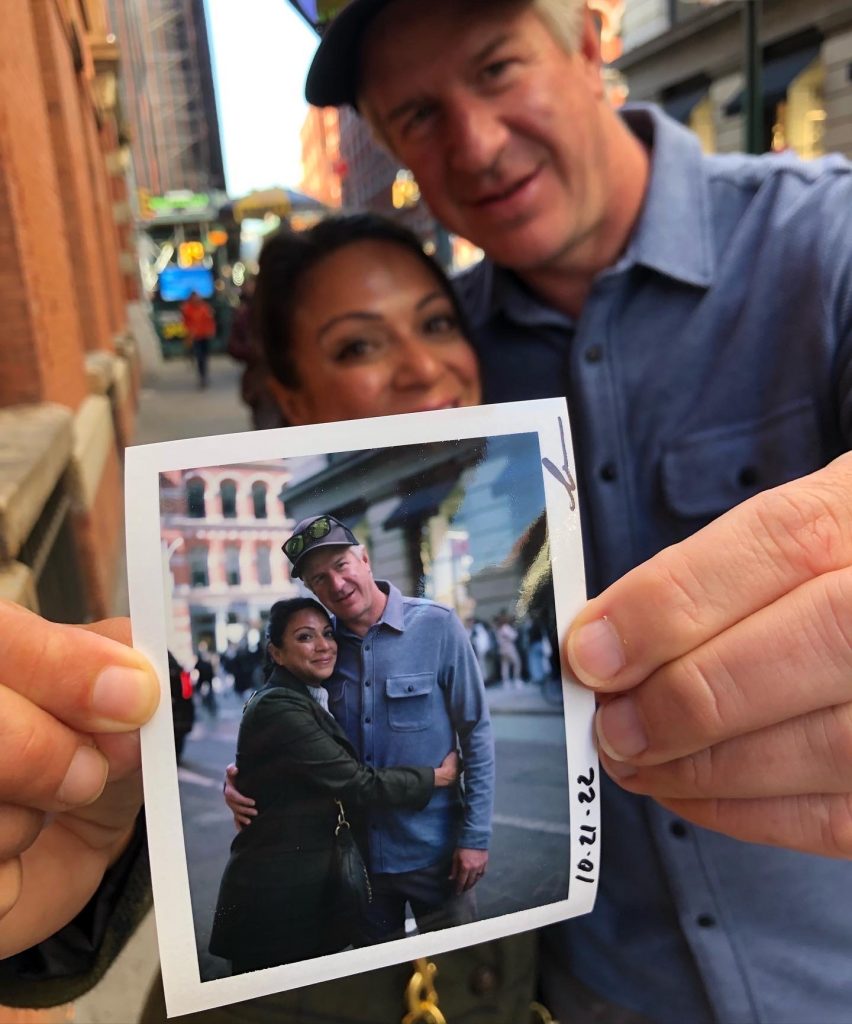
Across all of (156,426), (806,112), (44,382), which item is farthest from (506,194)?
(806,112)

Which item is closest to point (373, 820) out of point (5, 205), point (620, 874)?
point (620, 874)

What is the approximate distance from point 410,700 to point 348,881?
14cm

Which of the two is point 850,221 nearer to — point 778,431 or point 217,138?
point 778,431

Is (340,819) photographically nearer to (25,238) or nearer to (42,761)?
(42,761)

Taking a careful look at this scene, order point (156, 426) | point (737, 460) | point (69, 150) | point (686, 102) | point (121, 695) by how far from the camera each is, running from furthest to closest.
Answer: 1. point (686, 102)
2. point (156, 426)
3. point (69, 150)
4. point (737, 460)
5. point (121, 695)

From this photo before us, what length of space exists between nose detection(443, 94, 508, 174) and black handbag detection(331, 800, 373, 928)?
0.91 m

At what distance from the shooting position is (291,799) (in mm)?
512

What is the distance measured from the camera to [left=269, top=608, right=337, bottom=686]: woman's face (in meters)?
0.51

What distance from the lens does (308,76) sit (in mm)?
1073

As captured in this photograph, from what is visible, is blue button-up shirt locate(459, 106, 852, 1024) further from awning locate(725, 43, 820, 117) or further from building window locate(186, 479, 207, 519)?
awning locate(725, 43, 820, 117)

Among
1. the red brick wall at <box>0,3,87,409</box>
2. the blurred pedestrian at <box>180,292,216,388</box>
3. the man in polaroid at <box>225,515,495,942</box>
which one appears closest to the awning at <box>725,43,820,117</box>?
the blurred pedestrian at <box>180,292,216,388</box>

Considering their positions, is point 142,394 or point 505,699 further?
point 142,394

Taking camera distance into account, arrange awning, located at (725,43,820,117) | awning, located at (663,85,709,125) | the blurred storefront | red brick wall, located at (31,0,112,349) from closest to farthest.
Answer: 1. red brick wall, located at (31,0,112,349)
2. the blurred storefront
3. awning, located at (725,43,820,117)
4. awning, located at (663,85,709,125)

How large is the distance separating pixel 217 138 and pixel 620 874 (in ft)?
58.9
